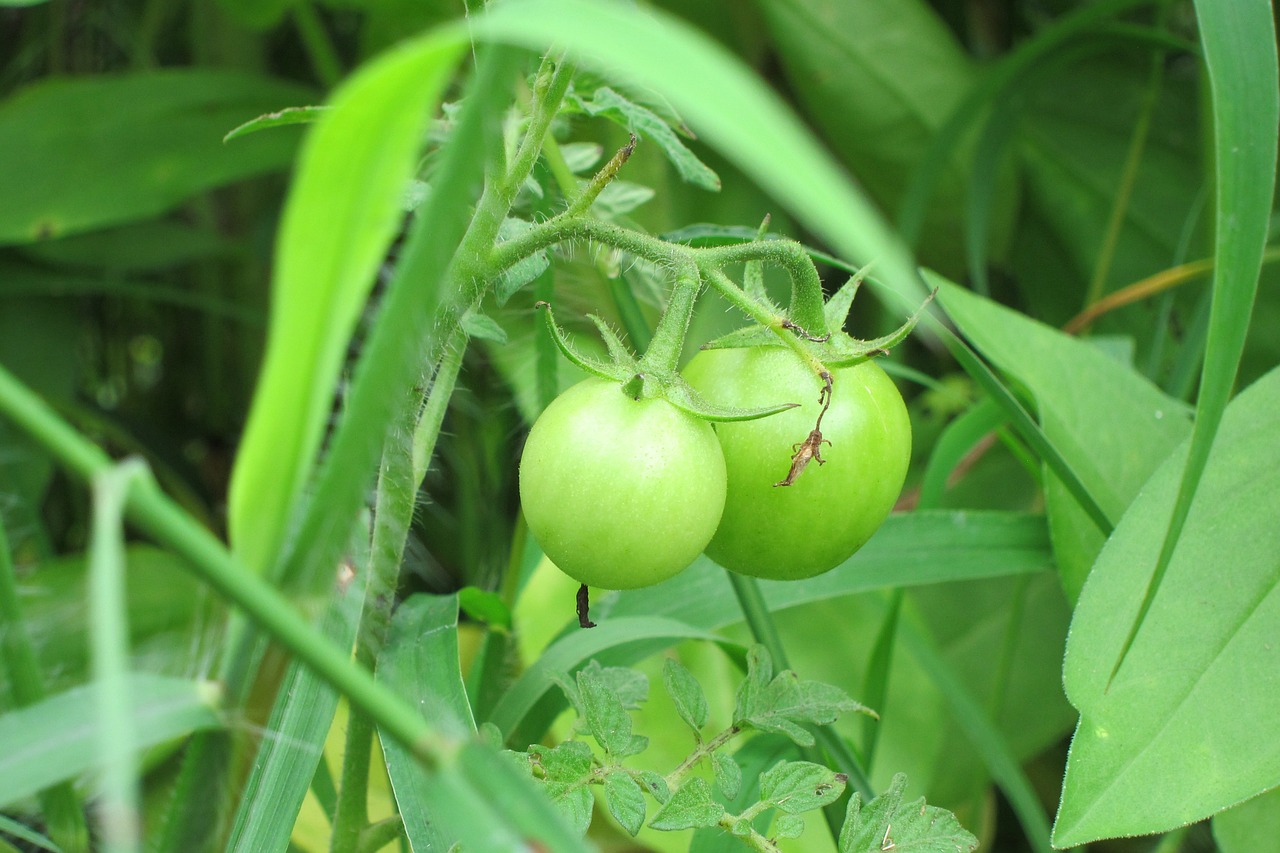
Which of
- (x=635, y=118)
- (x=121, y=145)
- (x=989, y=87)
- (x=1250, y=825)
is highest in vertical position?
(x=121, y=145)

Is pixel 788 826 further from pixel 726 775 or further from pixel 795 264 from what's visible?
pixel 795 264

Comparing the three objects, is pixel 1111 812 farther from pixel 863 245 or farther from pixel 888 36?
pixel 888 36

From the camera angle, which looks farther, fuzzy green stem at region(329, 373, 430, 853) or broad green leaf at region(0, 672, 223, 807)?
fuzzy green stem at region(329, 373, 430, 853)

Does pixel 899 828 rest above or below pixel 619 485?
below

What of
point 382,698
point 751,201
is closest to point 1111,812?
point 382,698

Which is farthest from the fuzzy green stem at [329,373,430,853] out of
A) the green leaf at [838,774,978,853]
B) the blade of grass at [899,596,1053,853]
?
the blade of grass at [899,596,1053,853]

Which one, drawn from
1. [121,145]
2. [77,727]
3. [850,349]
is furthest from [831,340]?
[121,145]

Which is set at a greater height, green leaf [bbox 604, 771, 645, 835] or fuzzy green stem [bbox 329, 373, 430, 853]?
fuzzy green stem [bbox 329, 373, 430, 853]

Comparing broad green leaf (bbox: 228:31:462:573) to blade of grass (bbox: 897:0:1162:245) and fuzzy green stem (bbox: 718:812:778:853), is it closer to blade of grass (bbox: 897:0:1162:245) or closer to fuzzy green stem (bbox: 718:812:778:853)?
fuzzy green stem (bbox: 718:812:778:853)
